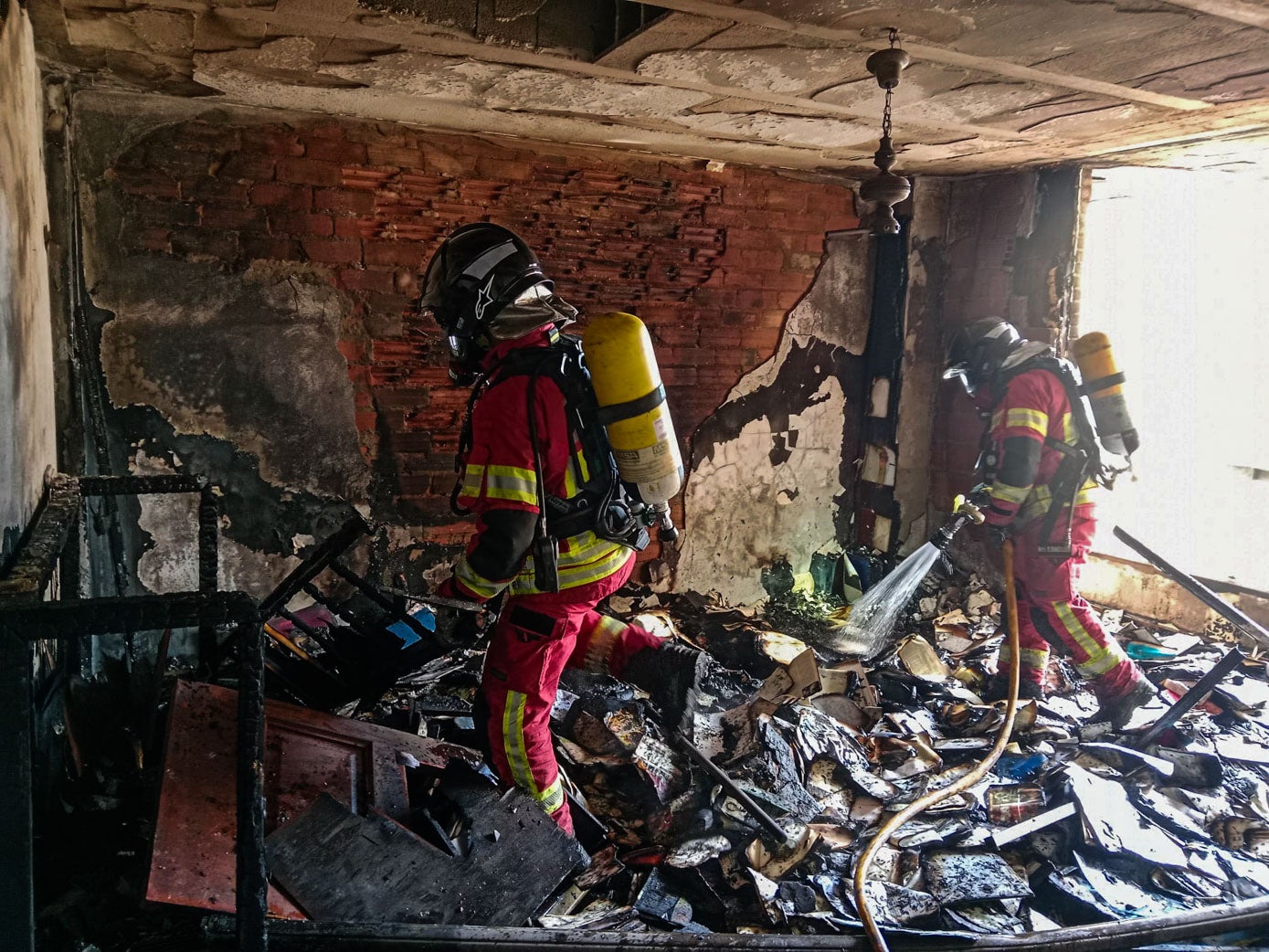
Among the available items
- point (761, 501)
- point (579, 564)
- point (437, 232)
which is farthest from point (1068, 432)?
point (437, 232)

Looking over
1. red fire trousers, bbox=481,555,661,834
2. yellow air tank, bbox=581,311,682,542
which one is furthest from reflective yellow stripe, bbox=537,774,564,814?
yellow air tank, bbox=581,311,682,542

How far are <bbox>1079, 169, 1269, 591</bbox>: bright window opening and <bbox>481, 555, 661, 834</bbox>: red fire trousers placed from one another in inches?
179

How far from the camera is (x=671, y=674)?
10.3ft

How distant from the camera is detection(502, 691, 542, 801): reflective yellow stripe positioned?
9.41 ft

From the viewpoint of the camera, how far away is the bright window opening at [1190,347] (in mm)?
5441

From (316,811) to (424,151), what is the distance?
3407 millimetres

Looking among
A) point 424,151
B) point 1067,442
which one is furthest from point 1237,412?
point 424,151

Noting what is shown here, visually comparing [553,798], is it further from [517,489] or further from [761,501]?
[761,501]

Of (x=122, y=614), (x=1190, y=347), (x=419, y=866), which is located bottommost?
(x=419, y=866)

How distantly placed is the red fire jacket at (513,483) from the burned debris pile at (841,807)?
85 centimetres

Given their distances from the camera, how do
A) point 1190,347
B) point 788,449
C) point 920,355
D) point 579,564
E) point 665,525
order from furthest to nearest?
point 920,355
point 788,449
point 1190,347
point 665,525
point 579,564

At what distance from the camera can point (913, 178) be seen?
5762 millimetres

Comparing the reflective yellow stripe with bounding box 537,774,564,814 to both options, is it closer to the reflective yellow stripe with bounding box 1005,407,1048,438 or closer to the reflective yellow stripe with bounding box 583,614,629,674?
the reflective yellow stripe with bounding box 583,614,629,674

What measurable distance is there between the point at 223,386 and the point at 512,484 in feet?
7.56
